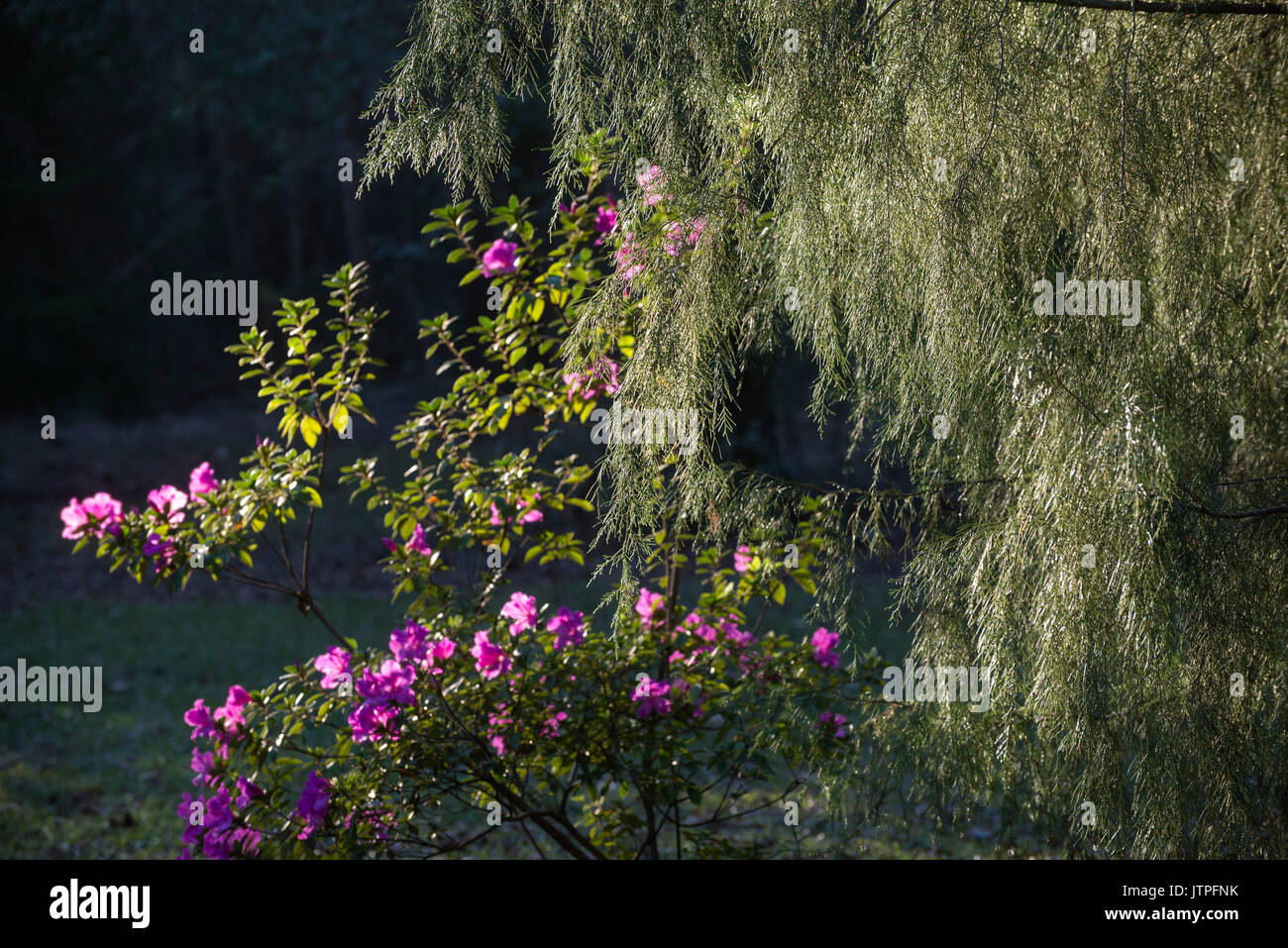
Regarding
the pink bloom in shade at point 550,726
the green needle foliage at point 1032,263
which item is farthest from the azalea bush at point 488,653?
the green needle foliage at point 1032,263

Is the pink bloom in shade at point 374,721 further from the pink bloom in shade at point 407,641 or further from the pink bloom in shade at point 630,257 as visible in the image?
the pink bloom in shade at point 630,257

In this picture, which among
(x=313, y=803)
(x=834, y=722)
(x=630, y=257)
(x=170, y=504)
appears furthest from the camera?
(x=834, y=722)

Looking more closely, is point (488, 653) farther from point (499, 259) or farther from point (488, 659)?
point (499, 259)

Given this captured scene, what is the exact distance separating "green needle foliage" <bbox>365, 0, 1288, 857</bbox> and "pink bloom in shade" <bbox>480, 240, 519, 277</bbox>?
0.22 m

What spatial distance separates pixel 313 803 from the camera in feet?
7.64

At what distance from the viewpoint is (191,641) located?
7352 mm

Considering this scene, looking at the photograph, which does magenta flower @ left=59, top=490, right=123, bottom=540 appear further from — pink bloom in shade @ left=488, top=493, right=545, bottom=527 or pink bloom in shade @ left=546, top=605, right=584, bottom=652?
pink bloom in shade @ left=546, top=605, right=584, bottom=652

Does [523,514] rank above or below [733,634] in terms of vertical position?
above

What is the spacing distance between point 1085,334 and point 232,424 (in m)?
12.7

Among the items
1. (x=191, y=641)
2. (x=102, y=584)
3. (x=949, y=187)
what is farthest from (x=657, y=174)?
(x=102, y=584)

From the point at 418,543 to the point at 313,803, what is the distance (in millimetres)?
646

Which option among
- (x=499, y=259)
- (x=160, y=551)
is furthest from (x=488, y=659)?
(x=499, y=259)

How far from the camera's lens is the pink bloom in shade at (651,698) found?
247cm
